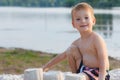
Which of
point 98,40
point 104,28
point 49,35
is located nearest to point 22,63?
point 98,40

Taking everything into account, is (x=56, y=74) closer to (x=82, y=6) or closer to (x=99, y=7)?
(x=82, y=6)

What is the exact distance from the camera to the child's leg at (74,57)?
4262 mm

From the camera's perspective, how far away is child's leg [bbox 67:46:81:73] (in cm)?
426

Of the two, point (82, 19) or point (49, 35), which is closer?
point (82, 19)

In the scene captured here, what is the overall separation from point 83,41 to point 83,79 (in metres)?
0.74

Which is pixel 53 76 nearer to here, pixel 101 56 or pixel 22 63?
pixel 101 56

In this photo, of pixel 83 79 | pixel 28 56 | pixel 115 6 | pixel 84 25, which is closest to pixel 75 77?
pixel 83 79

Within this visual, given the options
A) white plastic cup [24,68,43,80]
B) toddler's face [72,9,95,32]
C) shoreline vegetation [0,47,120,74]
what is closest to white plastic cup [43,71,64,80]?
white plastic cup [24,68,43,80]

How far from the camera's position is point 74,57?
4.30 metres

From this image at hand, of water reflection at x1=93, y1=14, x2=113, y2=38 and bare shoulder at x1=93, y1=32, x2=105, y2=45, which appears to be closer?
bare shoulder at x1=93, y1=32, x2=105, y2=45

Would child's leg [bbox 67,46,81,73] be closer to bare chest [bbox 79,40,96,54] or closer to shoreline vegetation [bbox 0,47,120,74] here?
bare chest [bbox 79,40,96,54]

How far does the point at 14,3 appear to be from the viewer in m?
116

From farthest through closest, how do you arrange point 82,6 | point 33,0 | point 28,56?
1. point 33,0
2. point 28,56
3. point 82,6

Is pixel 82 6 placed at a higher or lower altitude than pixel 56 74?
higher
